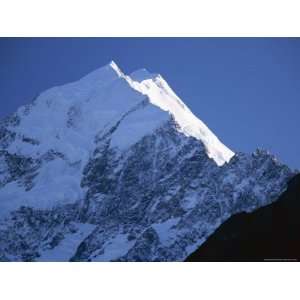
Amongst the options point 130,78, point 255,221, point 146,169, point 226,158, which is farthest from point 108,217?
point 255,221

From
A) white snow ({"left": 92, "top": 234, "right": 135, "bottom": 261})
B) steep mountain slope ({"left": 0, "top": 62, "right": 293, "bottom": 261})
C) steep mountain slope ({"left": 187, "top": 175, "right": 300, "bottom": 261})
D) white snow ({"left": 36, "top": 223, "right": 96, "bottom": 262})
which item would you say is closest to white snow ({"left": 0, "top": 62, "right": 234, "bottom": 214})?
steep mountain slope ({"left": 0, "top": 62, "right": 293, "bottom": 261})

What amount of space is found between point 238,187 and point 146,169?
23007 millimetres

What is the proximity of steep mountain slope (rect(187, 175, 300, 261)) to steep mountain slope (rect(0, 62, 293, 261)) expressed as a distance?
30.7 meters

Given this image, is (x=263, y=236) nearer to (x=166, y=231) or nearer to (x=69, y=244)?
(x=166, y=231)

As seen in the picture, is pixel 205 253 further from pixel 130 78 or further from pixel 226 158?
pixel 130 78

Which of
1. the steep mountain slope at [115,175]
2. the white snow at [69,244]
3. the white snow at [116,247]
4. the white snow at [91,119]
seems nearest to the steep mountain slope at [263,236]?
the steep mountain slope at [115,175]

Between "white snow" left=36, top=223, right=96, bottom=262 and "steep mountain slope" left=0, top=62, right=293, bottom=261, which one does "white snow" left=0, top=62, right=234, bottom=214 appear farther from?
"white snow" left=36, top=223, right=96, bottom=262

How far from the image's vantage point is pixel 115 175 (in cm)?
12038

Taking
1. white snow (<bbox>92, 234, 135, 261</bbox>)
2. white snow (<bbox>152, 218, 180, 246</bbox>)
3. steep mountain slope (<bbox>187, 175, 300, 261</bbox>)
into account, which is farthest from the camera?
white snow (<bbox>92, 234, 135, 261</bbox>)

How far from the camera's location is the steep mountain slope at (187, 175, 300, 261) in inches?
1524

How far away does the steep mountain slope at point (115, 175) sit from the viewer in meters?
96.7

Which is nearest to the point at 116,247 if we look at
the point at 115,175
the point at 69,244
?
the point at 69,244

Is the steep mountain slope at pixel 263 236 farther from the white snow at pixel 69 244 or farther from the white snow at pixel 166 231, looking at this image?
the white snow at pixel 69 244
